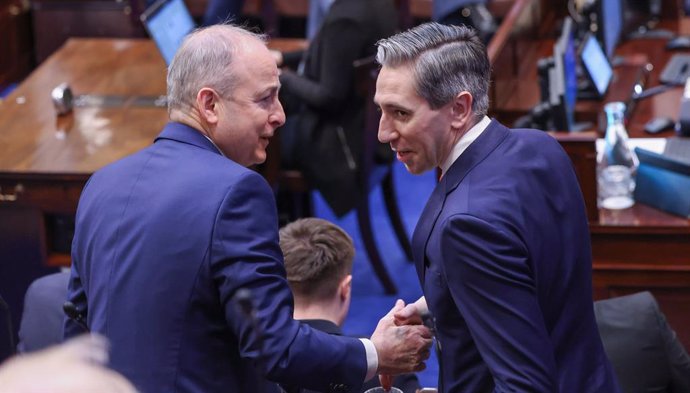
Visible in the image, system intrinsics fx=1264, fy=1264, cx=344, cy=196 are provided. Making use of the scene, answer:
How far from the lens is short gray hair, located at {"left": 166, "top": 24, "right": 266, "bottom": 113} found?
2508 mm

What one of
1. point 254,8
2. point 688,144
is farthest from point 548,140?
point 254,8

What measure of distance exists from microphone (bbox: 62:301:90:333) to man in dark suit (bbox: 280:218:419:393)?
0.63 meters

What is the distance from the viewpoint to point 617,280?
3.87 metres

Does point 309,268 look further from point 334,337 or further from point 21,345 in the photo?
point 21,345

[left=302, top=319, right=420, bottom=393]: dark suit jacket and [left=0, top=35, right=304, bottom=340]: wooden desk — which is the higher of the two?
[left=302, top=319, right=420, bottom=393]: dark suit jacket

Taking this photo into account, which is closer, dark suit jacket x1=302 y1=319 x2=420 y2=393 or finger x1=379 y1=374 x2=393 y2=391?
finger x1=379 y1=374 x2=393 y2=391

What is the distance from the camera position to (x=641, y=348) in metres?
3.03

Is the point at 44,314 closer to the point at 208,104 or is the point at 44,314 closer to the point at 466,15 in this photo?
the point at 208,104

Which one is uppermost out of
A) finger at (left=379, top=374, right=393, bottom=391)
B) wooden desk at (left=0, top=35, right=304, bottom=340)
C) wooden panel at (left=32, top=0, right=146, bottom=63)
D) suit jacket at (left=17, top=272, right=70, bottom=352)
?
finger at (left=379, top=374, right=393, bottom=391)

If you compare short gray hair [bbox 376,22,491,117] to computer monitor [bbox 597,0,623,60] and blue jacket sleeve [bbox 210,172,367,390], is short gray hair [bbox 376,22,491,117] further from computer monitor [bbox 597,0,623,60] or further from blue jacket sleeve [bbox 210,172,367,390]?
computer monitor [bbox 597,0,623,60]

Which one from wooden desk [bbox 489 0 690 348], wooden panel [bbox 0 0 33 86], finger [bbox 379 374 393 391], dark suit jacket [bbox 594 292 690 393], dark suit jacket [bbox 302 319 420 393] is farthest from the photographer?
wooden panel [bbox 0 0 33 86]

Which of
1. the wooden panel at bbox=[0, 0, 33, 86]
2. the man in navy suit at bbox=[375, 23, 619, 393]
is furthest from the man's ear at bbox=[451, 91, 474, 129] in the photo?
the wooden panel at bbox=[0, 0, 33, 86]

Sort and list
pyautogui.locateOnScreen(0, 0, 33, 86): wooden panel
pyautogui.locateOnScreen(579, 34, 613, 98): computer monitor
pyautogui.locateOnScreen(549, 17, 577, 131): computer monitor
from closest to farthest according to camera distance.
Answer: pyautogui.locateOnScreen(549, 17, 577, 131): computer monitor < pyautogui.locateOnScreen(579, 34, 613, 98): computer monitor < pyautogui.locateOnScreen(0, 0, 33, 86): wooden panel

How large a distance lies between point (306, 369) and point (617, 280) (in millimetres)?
1728
